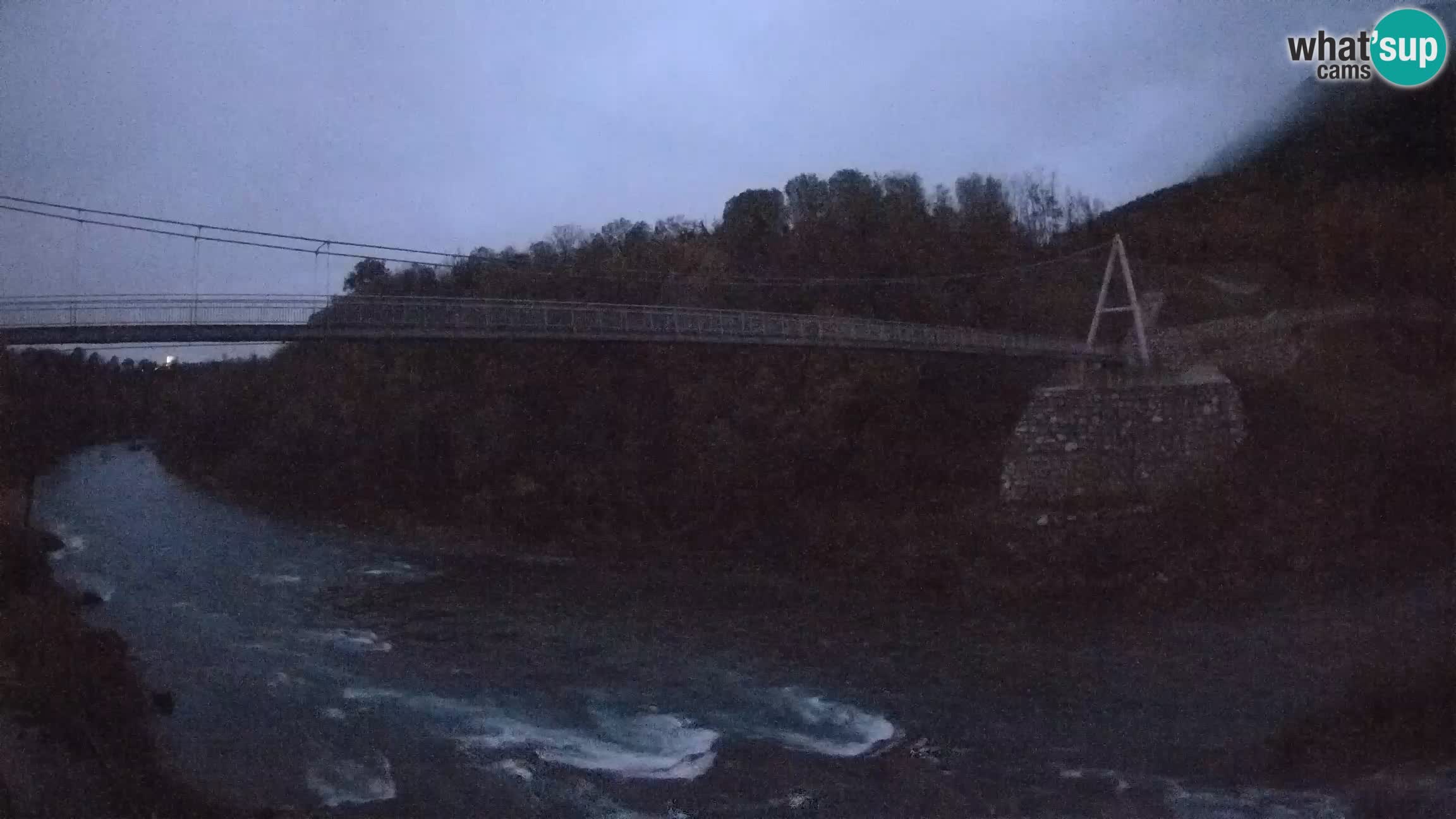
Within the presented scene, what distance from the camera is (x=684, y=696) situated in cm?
786

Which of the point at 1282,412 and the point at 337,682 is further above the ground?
the point at 1282,412

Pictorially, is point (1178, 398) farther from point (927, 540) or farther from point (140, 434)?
point (140, 434)

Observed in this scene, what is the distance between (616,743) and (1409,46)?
21.5 feet

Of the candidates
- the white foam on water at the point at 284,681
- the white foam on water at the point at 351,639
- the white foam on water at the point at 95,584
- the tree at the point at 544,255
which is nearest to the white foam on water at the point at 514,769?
the white foam on water at the point at 284,681

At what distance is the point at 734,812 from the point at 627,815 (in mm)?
570

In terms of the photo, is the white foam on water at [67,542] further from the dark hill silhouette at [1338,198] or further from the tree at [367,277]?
the dark hill silhouette at [1338,198]

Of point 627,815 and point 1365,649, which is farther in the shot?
point 1365,649

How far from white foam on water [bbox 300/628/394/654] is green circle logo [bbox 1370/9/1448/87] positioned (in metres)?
8.86

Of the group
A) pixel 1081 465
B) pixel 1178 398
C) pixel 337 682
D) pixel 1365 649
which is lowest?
pixel 337 682

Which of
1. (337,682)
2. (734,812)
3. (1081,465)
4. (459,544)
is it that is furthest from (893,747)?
(459,544)

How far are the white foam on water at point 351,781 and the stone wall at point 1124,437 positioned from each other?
902 cm

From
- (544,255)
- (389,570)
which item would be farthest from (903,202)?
(389,570)

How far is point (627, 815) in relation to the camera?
5.44 meters

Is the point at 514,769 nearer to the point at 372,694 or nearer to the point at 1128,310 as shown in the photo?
the point at 372,694
